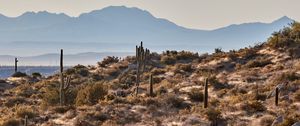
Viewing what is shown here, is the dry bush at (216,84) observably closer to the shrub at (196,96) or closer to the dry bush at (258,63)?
the shrub at (196,96)

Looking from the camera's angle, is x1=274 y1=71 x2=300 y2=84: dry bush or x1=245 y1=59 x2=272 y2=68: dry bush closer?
x1=274 y1=71 x2=300 y2=84: dry bush

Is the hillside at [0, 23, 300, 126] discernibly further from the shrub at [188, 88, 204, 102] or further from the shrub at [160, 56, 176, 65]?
the shrub at [160, 56, 176, 65]

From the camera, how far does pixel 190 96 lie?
3222 cm

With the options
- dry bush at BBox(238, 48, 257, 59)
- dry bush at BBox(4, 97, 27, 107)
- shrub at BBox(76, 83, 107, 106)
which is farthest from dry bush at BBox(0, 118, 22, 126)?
dry bush at BBox(238, 48, 257, 59)

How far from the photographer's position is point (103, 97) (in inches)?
1346

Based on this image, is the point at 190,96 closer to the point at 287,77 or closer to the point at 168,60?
the point at 287,77

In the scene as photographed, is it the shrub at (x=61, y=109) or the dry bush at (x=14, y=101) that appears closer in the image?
the shrub at (x=61, y=109)

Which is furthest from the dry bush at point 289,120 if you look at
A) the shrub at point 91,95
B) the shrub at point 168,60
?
the shrub at point 168,60

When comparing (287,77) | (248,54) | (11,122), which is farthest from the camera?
(248,54)

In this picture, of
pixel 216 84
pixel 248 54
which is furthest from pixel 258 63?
pixel 216 84

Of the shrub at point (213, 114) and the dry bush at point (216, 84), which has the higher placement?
the dry bush at point (216, 84)

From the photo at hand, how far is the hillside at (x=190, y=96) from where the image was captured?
2642cm

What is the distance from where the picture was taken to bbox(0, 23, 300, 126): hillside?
86.7 feet

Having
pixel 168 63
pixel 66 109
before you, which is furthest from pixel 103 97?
pixel 168 63
